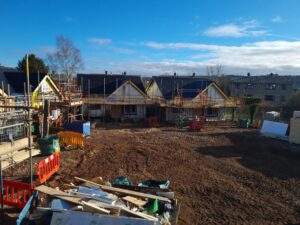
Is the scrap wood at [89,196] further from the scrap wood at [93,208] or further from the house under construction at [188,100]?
the house under construction at [188,100]

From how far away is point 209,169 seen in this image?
1688 cm

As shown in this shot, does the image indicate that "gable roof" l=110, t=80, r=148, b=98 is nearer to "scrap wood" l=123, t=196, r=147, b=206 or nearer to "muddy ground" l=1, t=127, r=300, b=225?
"muddy ground" l=1, t=127, r=300, b=225

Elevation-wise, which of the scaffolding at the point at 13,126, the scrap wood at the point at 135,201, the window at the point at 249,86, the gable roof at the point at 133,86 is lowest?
the scrap wood at the point at 135,201

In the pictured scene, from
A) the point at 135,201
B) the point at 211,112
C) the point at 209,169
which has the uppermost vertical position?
the point at 211,112

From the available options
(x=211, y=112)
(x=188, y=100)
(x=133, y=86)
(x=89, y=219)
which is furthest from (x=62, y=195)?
(x=211, y=112)

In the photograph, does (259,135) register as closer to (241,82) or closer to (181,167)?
(181,167)

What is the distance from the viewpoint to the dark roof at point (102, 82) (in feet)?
129

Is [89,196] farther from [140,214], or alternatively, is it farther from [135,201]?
[140,214]

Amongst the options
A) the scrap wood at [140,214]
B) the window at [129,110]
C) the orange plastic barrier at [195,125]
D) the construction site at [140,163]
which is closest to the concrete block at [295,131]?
the construction site at [140,163]

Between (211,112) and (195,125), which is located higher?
(211,112)

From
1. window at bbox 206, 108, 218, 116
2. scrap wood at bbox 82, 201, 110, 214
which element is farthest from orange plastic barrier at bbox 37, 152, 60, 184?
window at bbox 206, 108, 218, 116

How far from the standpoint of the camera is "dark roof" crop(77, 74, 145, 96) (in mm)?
39438

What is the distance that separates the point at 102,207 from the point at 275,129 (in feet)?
77.5

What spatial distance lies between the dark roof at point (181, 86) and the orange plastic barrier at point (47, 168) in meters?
26.4
